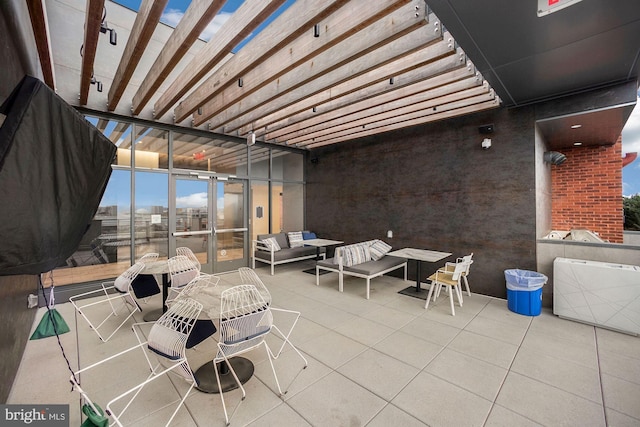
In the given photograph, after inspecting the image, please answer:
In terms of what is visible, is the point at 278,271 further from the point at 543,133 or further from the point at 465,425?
the point at 543,133

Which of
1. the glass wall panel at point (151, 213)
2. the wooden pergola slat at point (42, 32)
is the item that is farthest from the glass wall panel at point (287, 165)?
the wooden pergola slat at point (42, 32)

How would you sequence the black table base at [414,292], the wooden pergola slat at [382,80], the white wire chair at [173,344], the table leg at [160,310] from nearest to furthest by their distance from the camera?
the white wire chair at [173,344], the wooden pergola slat at [382,80], the table leg at [160,310], the black table base at [414,292]

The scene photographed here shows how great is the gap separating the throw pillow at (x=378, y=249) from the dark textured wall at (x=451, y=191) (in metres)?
0.26

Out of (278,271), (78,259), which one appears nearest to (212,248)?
(278,271)

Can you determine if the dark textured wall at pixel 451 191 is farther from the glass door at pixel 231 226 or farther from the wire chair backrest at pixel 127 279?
the wire chair backrest at pixel 127 279

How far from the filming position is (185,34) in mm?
2404

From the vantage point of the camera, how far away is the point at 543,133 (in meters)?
4.49

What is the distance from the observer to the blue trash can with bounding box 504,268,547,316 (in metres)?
3.72

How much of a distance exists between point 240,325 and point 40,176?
1.46m

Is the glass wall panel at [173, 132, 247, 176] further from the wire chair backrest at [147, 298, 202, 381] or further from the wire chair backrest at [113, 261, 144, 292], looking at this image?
the wire chair backrest at [147, 298, 202, 381]

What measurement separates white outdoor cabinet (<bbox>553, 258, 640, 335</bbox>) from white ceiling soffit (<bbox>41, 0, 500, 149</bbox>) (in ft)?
8.48

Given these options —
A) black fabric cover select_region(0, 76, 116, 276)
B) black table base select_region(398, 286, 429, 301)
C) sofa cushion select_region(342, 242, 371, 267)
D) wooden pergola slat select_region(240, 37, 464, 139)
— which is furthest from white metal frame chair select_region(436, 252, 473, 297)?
black fabric cover select_region(0, 76, 116, 276)

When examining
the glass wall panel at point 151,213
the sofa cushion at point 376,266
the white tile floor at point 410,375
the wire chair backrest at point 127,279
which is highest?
the glass wall panel at point 151,213

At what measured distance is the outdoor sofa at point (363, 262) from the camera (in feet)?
15.5
